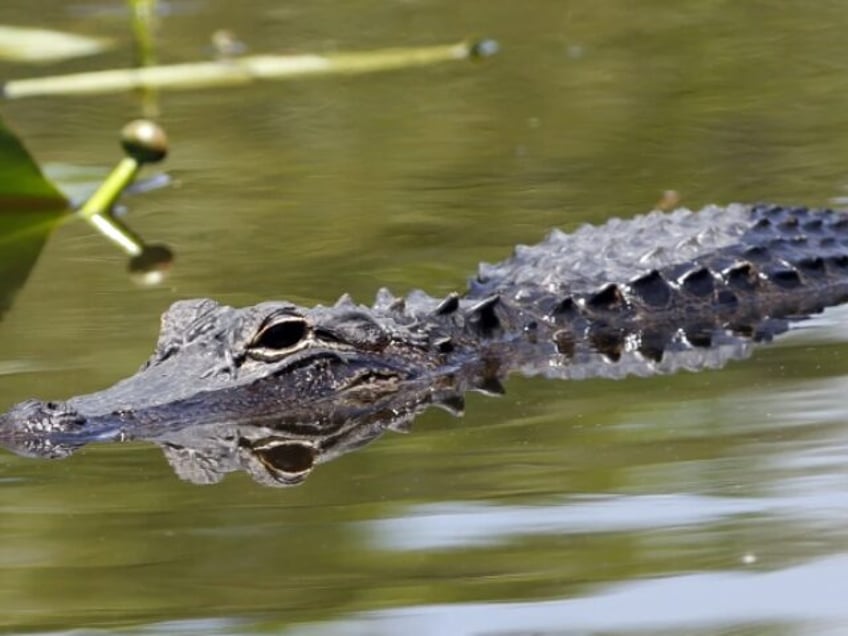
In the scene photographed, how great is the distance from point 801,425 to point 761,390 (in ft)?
1.53

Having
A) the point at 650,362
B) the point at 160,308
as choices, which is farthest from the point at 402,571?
the point at 160,308

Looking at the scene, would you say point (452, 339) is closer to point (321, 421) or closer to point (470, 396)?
point (470, 396)

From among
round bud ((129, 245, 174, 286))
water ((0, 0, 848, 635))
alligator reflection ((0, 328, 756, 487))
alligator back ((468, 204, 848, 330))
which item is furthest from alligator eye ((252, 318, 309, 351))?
round bud ((129, 245, 174, 286))

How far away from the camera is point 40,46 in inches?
403

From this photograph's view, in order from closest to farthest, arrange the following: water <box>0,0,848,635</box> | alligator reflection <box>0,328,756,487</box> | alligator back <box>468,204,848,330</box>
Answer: water <box>0,0,848,635</box> < alligator reflection <box>0,328,756,487</box> < alligator back <box>468,204,848,330</box>

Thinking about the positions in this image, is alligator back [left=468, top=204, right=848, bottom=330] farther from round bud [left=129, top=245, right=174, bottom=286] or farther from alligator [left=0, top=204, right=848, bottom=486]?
round bud [left=129, top=245, right=174, bottom=286]

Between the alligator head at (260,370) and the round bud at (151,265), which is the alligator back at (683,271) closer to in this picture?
the alligator head at (260,370)

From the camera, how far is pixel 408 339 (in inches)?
244

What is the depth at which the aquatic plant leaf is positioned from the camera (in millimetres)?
10039

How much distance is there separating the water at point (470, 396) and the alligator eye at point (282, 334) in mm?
482

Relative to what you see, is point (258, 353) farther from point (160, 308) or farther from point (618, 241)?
point (618, 241)

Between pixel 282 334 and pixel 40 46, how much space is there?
4.78 meters

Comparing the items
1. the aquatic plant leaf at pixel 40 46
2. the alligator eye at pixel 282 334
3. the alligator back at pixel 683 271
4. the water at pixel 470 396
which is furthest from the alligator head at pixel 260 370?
the aquatic plant leaf at pixel 40 46

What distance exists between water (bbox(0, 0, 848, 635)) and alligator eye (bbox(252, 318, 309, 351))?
1.58 feet
